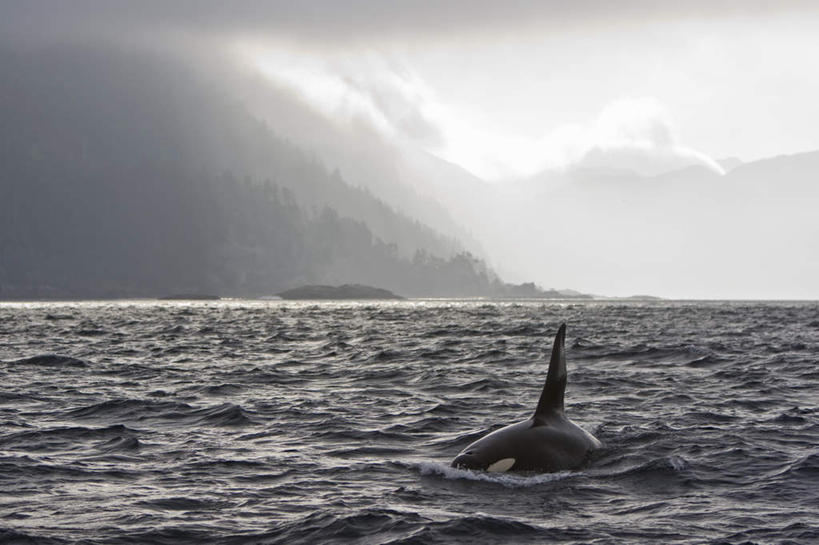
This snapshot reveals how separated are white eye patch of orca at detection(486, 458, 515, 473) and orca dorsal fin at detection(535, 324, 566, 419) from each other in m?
1.66

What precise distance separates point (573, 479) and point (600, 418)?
22.4 feet

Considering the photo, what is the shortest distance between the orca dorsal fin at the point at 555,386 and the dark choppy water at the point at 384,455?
4.39 feet

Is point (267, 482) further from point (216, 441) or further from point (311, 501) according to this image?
point (216, 441)

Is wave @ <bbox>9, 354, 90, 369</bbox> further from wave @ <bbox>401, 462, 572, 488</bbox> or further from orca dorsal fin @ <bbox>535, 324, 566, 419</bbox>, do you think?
orca dorsal fin @ <bbox>535, 324, 566, 419</bbox>

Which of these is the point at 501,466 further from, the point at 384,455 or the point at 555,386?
the point at 384,455

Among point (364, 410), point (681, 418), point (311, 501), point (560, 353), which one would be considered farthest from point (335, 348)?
point (311, 501)

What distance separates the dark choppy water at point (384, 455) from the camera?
1297cm

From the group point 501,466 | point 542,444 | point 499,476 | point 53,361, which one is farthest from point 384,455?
point 53,361

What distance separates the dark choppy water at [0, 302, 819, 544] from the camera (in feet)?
42.5

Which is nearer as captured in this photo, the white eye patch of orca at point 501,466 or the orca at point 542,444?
the white eye patch of orca at point 501,466

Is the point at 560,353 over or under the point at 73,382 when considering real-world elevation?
over

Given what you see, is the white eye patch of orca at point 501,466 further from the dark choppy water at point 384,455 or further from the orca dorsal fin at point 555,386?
the orca dorsal fin at point 555,386

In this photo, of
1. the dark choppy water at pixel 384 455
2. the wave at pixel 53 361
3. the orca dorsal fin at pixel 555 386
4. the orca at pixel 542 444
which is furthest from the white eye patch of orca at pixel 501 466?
the wave at pixel 53 361

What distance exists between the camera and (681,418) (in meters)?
22.7
